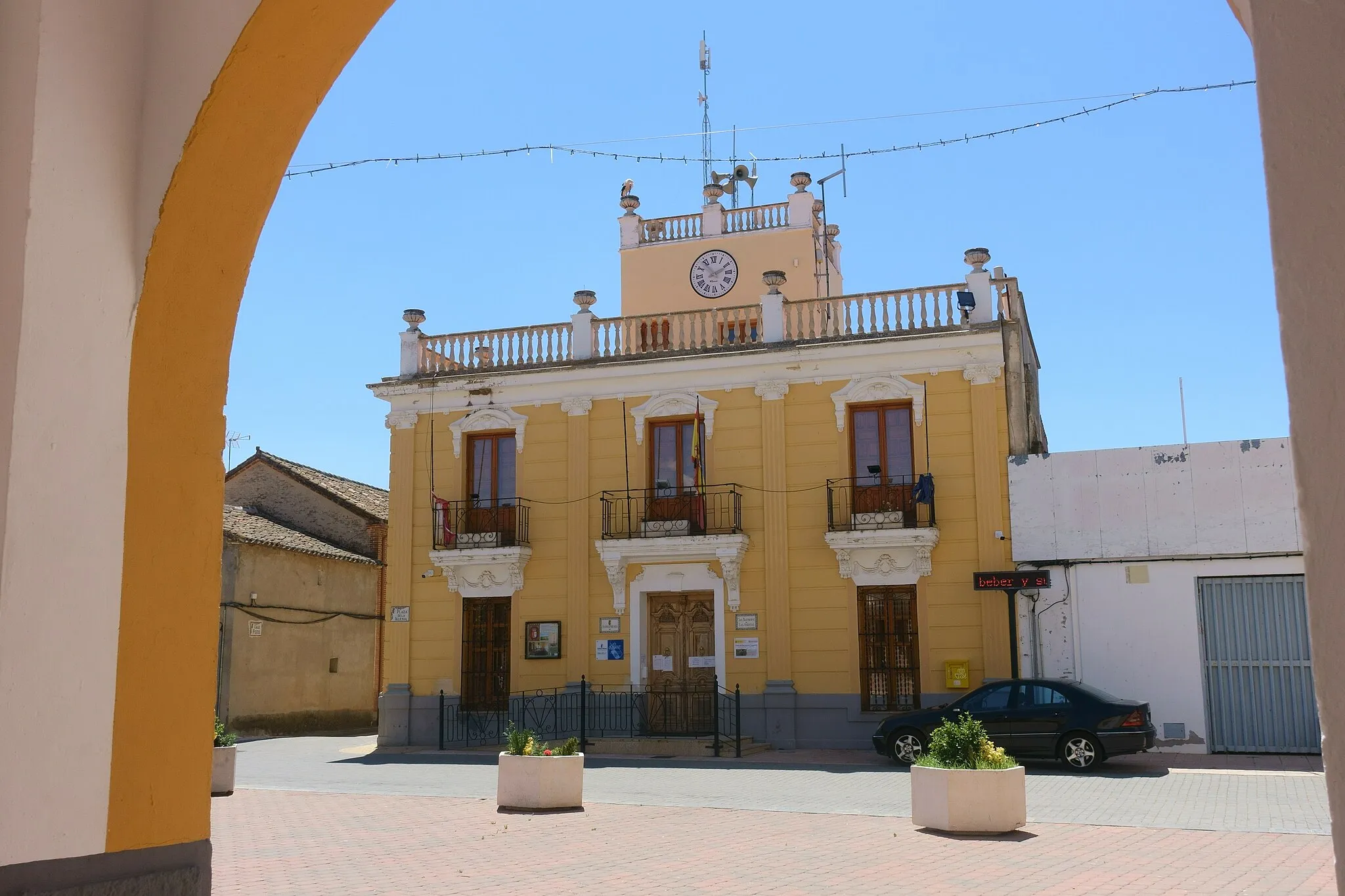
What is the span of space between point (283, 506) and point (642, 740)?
14269 millimetres

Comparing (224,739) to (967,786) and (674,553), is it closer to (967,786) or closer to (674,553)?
(967,786)

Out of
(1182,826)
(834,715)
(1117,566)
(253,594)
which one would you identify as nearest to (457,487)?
(253,594)

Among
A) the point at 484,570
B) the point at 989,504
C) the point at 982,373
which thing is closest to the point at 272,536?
the point at 484,570

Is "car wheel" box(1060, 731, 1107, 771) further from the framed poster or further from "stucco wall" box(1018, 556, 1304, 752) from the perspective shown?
the framed poster

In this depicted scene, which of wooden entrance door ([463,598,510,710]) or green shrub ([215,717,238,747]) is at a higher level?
wooden entrance door ([463,598,510,710])

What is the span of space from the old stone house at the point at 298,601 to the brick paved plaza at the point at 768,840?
985 cm

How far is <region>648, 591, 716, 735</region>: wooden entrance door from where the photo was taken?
21953mm

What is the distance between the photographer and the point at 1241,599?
62.5 feet

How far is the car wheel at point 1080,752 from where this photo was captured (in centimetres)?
1664

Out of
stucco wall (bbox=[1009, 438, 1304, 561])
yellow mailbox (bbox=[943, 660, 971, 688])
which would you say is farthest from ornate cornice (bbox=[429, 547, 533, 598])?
stucco wall (bbox=[1009, 438, 1304, 561])

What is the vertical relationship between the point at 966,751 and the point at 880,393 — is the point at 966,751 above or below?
below

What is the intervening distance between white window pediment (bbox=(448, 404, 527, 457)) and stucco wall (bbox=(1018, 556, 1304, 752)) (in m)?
9.79

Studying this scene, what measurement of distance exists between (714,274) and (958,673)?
12.0 m

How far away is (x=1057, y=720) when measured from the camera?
16.9 metres
